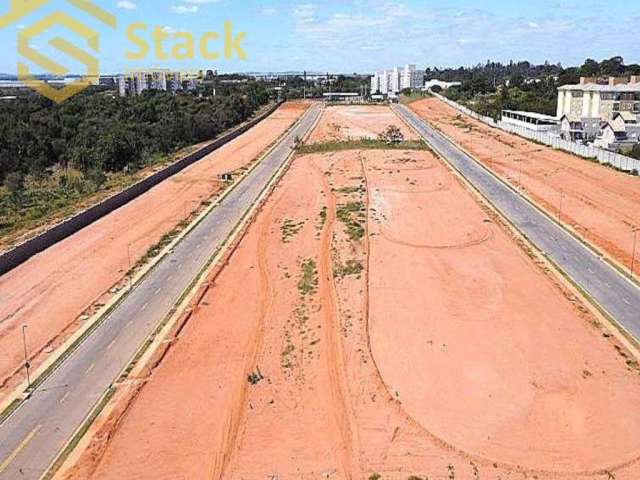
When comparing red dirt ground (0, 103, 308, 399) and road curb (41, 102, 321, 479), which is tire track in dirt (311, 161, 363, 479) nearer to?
road curb (41, 102, 321, 479)

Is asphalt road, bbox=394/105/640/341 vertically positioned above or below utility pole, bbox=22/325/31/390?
above

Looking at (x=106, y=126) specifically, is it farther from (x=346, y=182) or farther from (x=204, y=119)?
(x=346, y=182)

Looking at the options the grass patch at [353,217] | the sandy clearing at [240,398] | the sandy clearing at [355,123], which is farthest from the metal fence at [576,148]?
the sandy clearing at [240,398]

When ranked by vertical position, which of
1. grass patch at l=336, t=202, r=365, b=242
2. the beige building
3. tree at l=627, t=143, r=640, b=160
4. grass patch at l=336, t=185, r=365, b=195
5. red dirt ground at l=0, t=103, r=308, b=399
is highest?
the beige building

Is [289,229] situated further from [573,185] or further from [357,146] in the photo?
[357,146]

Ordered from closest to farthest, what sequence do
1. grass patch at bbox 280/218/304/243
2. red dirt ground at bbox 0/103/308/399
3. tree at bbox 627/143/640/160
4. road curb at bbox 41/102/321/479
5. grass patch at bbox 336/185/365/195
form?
road curb at bbox 41/102/321/479 < red dirt ground at bbox 0/103/308/399 < grass patch at bbox 280/218/304/243 < grass patch at bbox 336/185/365/195 < tree at bbox 627/143/640/160

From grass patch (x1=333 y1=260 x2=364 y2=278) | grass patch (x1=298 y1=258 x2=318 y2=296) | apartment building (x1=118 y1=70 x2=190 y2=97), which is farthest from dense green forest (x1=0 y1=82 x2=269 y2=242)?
apartment building (x1=118 y1=70 x2=190 y2=97)

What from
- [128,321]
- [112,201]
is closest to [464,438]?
[128,321]
